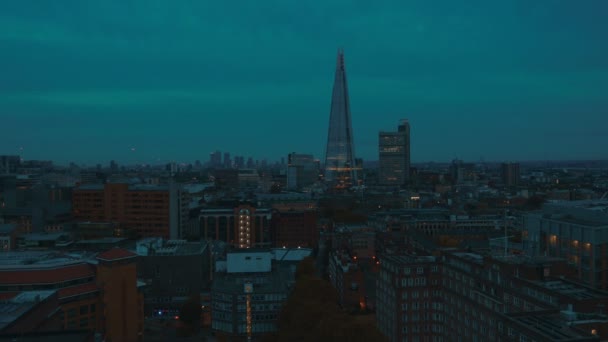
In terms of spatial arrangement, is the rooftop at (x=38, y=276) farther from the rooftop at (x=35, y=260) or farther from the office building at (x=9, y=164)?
the office building at (x=9, y=164)

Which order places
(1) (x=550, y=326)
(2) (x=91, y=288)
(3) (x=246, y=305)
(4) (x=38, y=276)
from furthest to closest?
1. (3) (x=246, y=305)
2. (2) (x=91, y=288)
3. (4) (x=38, y=276)
4. (1) (x=550, y=326)

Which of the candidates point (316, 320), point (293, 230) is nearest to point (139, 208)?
point (293, 230)

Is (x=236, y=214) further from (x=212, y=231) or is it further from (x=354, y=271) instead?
(x=354, y=271)

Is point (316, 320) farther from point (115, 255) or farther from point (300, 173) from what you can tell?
point (300, 173)

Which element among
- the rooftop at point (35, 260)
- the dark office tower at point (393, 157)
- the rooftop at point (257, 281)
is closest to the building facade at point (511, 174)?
the dark office tower at point (393, 157)

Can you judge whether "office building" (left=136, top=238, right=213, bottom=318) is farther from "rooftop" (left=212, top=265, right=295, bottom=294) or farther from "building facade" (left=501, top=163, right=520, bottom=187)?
"building facade" (left=501, top=163, right=520, bottom=187)

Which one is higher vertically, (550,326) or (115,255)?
(550,326)

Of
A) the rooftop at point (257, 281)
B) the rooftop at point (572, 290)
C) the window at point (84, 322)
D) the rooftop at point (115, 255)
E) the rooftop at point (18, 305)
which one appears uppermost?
the rooftop at point (572, 290)

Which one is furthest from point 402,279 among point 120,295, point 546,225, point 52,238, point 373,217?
point 373,217
